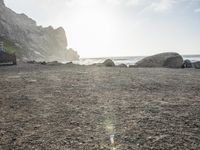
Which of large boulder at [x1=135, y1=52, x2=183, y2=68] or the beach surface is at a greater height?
large boulder at [x1=135, y1=52, x2=183, y2=68]

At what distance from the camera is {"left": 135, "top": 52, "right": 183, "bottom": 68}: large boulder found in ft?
148

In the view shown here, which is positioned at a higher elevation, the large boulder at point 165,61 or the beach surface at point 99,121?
the large boulder at point 165,61

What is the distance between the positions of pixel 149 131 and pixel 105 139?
1.37m

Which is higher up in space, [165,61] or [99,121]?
[165,61]

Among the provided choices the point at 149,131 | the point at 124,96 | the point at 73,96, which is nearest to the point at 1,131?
the point at 149,131

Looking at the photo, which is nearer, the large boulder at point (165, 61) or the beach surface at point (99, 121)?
the beach surface at point (99, 121)

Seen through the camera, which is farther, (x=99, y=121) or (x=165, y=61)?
(x=165, y=61)

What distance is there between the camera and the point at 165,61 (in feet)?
151

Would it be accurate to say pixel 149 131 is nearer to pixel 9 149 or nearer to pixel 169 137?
pixel 169 137

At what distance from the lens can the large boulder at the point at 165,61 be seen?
4516cm

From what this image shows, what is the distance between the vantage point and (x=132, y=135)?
7.40m

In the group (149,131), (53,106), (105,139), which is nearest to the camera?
(105,139)

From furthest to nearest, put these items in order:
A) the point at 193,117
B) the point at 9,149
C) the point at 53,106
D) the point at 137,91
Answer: the point at 137,91, the point at 53,106, the point at 193,117, the point at 9,149

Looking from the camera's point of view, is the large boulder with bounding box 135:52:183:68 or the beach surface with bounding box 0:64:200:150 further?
the large boulder with bounding box 135:52:183:68
